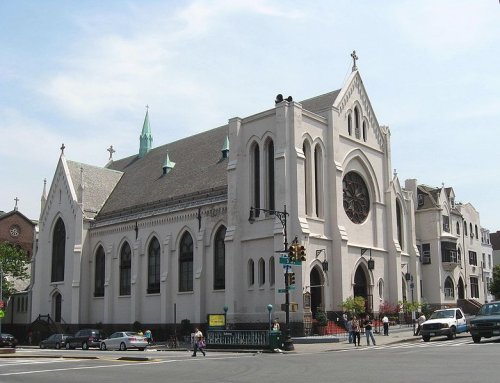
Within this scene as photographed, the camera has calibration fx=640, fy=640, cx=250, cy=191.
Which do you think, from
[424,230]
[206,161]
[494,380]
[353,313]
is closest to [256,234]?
[353,313]

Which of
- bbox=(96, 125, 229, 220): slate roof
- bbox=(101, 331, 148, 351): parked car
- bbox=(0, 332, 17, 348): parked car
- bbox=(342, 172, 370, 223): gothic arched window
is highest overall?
bbox=(96, 125, 229, 220): slate roof

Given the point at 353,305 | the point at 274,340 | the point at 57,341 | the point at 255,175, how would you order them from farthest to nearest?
the point at 57,341, the point at 255,175, the point at 353,305, the point at 274,340

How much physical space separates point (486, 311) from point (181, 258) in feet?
82.7

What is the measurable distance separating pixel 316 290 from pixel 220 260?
7348 millimetres

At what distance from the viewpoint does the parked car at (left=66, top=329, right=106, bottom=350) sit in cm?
4494

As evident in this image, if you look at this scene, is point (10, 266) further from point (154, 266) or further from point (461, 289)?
point (461, 289)

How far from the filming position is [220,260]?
1778 inches

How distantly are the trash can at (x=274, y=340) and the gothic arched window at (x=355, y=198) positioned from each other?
52.7 feet

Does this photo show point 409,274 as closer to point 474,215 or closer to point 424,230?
point 424,230

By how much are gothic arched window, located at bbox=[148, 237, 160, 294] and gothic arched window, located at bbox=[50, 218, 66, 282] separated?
11.5 meters

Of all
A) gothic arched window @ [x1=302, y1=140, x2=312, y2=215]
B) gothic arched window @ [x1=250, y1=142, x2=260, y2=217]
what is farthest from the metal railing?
gothic arched window @ [x1=302, y1=140, x2=312, y2=215]

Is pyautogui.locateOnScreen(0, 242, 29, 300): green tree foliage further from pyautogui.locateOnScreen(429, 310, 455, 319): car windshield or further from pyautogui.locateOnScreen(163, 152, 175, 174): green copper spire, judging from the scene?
pyautogui.locateOnScreen(429, 310, 455, 319): car windshield

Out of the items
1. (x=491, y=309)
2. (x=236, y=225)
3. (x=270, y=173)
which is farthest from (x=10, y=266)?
(x=491, y=309)

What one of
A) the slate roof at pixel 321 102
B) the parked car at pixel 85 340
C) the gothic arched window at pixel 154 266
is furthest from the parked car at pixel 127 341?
the slate roof at pixel 321 102
